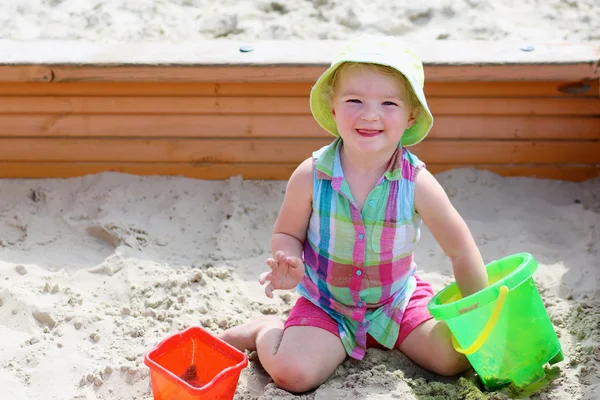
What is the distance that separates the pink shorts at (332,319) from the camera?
2.41 m

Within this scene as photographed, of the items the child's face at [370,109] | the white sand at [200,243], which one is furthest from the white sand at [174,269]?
the child's face at [370,109]

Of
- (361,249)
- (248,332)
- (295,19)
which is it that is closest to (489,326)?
(361,249)

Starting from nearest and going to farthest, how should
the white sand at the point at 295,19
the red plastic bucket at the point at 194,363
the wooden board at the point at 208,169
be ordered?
1. the red plastic bucket at the point at 194,363
2. the wooden board at the point at 208,169
3. the white sand at the point at 295,19

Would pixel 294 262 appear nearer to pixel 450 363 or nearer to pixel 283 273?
pixel 283 273

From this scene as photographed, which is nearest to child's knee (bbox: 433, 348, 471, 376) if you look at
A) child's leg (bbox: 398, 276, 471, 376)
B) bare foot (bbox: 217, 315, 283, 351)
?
child's leg (bbox: 398, 276, 471, 376)

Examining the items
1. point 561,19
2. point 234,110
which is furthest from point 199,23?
point 561,19

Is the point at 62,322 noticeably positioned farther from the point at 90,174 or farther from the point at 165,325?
the point at 90,174

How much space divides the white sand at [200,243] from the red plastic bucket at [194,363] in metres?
0.12

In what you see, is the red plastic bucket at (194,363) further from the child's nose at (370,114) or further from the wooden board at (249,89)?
the wooden board at (249,89)

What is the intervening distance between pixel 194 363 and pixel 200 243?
0.75 meters

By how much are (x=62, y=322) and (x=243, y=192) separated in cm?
93

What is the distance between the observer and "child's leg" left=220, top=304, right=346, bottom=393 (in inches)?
90.7

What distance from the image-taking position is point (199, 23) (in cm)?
380

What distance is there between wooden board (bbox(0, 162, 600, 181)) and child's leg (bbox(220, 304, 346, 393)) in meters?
0.94
